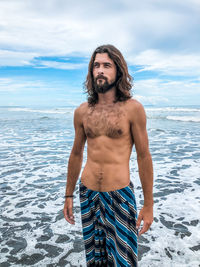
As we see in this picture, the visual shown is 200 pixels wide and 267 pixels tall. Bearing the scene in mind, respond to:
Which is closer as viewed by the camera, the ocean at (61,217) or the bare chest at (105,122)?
the bare chest at (105,122)

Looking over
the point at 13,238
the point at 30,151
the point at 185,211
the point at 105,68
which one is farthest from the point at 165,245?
the point at 30,151

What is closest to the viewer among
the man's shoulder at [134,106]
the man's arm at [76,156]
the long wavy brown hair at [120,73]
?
the man's shoulder at [134,106]

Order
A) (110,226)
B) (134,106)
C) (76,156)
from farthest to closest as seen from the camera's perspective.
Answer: (76,156) → (110,226) → (134,106)

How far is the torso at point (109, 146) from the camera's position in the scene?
6.86 ft

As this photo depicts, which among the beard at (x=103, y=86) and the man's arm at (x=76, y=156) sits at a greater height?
the beard at (x=103, y=86)

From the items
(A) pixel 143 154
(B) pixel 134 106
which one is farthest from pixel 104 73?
(A) pixel 143 154

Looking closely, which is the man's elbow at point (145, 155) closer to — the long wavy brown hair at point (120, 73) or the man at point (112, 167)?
the man at point (112, 167)

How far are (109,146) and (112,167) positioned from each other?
20cm

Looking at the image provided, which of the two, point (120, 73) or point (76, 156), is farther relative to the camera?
point (76, 156)

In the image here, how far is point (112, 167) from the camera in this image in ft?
7.07

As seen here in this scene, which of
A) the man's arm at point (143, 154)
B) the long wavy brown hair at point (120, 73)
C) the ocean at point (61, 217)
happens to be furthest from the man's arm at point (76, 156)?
the ocean at point (61, 217)

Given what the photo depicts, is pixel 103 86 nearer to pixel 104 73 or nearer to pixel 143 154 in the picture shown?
pixel 104 73

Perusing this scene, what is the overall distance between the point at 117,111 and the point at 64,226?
2845mm

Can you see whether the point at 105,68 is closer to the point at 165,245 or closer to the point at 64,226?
the point at 165,245
